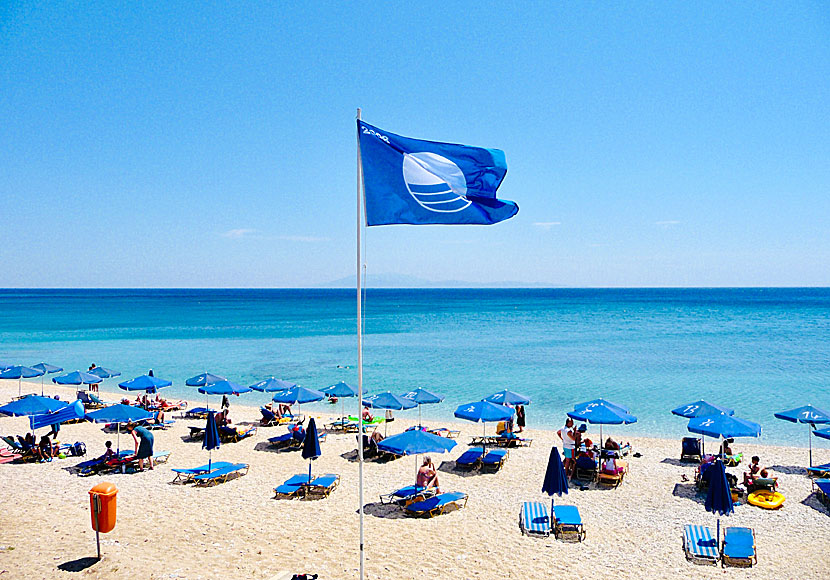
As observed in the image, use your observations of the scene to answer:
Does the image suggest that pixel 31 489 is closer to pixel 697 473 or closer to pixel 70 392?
pixel 697 473

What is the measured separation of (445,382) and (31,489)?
21.9 m

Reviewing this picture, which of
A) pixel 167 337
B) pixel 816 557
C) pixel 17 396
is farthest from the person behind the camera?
pixel 167 337

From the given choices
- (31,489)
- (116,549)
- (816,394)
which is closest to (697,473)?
(116,549)

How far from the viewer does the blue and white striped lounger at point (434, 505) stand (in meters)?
11.6

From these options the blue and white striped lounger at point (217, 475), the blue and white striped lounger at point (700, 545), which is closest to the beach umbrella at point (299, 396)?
the blue and white striped lounger at point (217, 475)

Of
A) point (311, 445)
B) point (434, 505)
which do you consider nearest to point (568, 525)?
point (434, 505)

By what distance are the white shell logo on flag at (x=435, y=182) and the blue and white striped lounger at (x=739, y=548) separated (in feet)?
24.7

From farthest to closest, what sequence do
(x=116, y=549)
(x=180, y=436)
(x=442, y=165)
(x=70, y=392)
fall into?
1. (x=70, y=392)
2. (x=180, y=436)
3. (x=116, y=549)
4. (x=442, y=165)

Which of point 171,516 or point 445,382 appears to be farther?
point 445,382

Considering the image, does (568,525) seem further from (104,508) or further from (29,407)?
(29,407)

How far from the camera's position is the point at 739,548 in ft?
31.9

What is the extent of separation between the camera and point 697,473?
14.0 meters

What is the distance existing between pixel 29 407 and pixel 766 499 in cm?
1797

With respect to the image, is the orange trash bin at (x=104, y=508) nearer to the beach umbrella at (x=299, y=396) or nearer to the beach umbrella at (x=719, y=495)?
the beach umbrella at (x=719, y=495)
